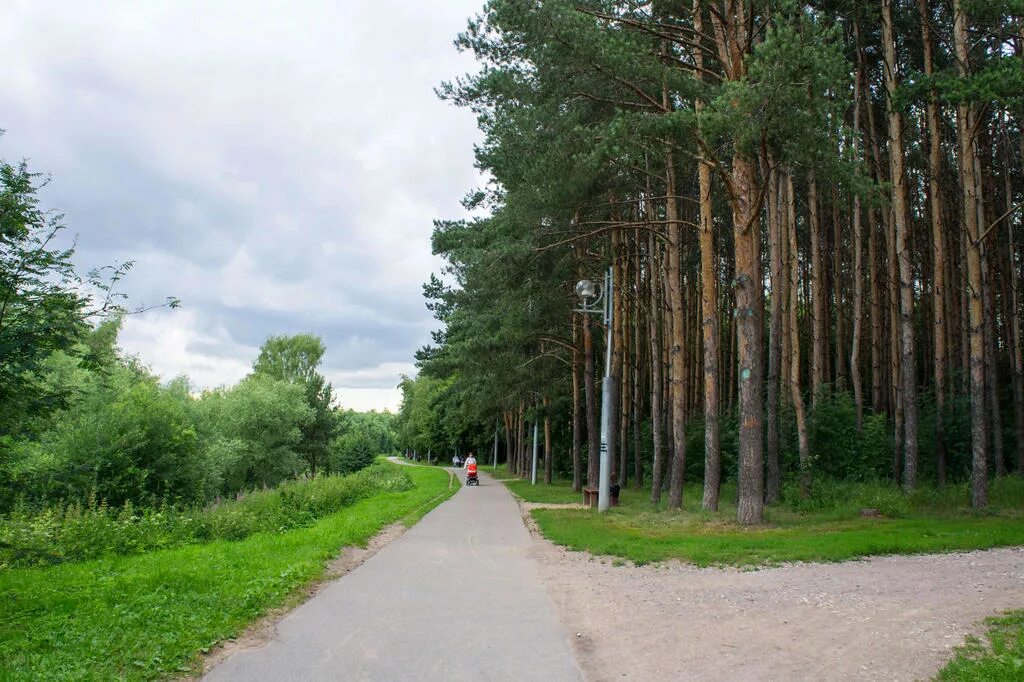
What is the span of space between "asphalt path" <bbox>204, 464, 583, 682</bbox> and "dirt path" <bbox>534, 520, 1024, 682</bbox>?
0.35 metres

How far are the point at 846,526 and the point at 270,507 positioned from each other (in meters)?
12.7

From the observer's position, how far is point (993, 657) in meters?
4.84

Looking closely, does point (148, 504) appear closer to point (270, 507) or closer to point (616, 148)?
point (270, 507)

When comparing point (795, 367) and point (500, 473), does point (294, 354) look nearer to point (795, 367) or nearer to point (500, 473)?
point (500, 473)

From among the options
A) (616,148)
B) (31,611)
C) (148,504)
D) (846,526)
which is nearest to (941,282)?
(846,526)

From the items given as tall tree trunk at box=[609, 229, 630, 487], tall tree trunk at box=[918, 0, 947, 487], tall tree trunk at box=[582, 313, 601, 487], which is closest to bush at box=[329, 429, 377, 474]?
tall tree trunk at box=[582, 313, 601, 487]

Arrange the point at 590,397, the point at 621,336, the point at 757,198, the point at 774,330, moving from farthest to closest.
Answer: the point at 590,397 → the point at 621,336 → the point at 774,330 → the point at 757,198

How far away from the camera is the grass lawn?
34.6ft

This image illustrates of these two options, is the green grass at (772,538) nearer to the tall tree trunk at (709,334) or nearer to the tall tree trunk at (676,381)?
the tall tree trunk at (709,334)

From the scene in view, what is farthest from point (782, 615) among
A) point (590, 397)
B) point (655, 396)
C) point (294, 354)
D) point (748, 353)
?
point (294, 354)

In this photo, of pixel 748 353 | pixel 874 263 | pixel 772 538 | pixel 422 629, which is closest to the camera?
pixel 422 629

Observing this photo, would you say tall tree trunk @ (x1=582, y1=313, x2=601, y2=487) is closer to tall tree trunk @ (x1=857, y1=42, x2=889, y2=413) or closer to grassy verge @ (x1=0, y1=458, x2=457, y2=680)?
tall tree trunk @ (x1=857, y1=42, x2=889, y2=413)

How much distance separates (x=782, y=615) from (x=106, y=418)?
22.1 meters

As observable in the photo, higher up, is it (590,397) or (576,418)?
(590,397)
